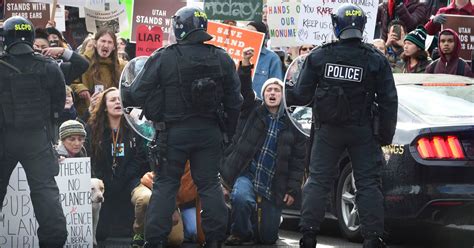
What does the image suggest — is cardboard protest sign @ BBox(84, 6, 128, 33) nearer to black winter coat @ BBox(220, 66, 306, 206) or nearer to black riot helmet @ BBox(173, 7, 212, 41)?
black winter coat @ BBox(220, 66, 306, 206)

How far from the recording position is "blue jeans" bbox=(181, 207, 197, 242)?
11273 millimetres

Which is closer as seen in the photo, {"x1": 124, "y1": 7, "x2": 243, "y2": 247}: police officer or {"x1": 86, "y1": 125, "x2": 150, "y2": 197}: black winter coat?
{"x1": 124, "y1": 7, "x2": 243, "y2": 247}: police officer

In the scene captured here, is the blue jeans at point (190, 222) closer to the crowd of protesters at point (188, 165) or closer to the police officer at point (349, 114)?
the crowd of protesters at point (188, 165)

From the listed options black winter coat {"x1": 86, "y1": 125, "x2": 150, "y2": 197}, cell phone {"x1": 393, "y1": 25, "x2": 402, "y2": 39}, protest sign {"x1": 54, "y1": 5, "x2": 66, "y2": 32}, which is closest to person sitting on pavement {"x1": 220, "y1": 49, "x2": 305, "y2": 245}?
black winter coat {"x1": 86, "y1": 125, "x2": 150, "y2": 197}

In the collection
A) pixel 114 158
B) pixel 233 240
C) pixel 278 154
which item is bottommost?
pixel 233 240

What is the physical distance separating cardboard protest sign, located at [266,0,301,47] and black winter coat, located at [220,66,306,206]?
3052mm

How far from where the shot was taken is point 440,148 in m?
10.1

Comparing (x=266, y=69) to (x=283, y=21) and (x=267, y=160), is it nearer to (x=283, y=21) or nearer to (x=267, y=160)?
(x=283, y=21)

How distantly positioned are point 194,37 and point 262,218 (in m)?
2.53

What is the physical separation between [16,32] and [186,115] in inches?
56.5

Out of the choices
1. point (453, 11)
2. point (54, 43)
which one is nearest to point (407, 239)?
point (54, 43)

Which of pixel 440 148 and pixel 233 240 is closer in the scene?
pixel 440 148

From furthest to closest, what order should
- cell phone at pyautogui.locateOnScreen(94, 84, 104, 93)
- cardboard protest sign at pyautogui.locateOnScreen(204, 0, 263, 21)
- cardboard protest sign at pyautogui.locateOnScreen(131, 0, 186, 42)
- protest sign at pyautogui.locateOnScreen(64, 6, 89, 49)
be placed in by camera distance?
1. protest sign at pyautogui.locateOnScreen(64, 6, 89, 49)
2. cardboard protest sign at pyautogui.locateOnScreen(131, 0, 186, 42)
3. cardboard protest sign at pyautogui.locateOnScreen(204, 0, 263, 21)
4. cell phone at pyautogui.locateOnScreen(94, 84, 104, 93)

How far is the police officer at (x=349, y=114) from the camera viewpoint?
9688mm
